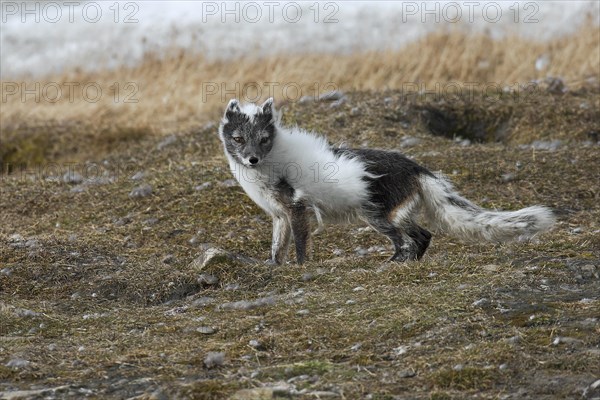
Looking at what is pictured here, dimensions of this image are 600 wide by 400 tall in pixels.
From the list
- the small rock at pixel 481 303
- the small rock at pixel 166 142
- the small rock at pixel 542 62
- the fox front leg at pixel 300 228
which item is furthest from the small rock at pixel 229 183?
the small rock at pixel 542 62

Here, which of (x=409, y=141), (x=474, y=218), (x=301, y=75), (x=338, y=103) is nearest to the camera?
(x=474, y=218)

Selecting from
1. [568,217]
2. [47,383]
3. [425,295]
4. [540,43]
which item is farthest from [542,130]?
[47,383]

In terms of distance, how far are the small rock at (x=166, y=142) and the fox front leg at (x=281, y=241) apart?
20.3 ft

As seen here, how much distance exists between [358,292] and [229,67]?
12.9 meters

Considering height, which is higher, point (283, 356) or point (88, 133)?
point (283, 356)

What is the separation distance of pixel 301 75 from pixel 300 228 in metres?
9.99

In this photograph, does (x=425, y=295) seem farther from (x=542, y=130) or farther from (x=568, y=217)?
(x=542, y=130)

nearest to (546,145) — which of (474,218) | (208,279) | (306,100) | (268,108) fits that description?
(306,100)

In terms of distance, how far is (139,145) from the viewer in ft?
54.5

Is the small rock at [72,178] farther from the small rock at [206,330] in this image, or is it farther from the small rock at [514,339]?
the small rock at [514,339]

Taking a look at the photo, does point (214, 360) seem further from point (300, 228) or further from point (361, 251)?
point (361, 251)

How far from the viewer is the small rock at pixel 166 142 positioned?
15838mm

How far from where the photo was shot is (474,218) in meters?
9.32

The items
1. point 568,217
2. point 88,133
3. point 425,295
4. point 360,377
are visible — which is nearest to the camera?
point 360,377
